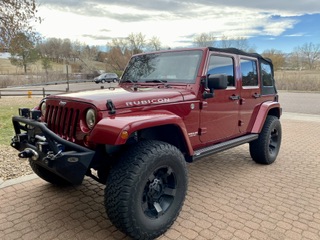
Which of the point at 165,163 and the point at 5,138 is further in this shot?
the point at 5,138

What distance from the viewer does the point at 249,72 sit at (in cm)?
447

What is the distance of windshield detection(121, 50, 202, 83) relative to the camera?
11.4 feet

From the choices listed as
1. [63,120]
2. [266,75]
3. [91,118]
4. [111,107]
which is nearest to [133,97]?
[111,107]

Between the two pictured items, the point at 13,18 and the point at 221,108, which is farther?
the point at 13,18

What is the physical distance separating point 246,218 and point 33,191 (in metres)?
2.84

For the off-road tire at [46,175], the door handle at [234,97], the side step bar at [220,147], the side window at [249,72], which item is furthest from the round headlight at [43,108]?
the side window at [249,72]

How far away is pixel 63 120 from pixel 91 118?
478mm

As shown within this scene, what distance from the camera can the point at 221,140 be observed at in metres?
3.91

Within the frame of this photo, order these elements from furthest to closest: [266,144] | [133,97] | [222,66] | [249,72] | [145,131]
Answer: [266,144] < [249,72] < [222,66] < [145,131] < [133,97]

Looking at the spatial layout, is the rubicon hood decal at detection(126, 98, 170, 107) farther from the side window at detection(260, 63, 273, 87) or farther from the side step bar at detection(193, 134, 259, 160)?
the side window at detection(260, 63, 273, 87)

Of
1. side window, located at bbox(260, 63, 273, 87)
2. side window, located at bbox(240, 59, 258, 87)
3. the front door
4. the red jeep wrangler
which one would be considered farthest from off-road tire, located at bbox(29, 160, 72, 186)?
side window, located at bbox(260, 63, 273, 87)

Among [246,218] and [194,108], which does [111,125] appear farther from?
[246,218]

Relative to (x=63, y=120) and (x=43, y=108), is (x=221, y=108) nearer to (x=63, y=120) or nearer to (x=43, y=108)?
(x=63, y=120)

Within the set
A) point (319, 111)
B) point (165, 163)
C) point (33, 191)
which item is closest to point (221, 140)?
point (165, 163)
